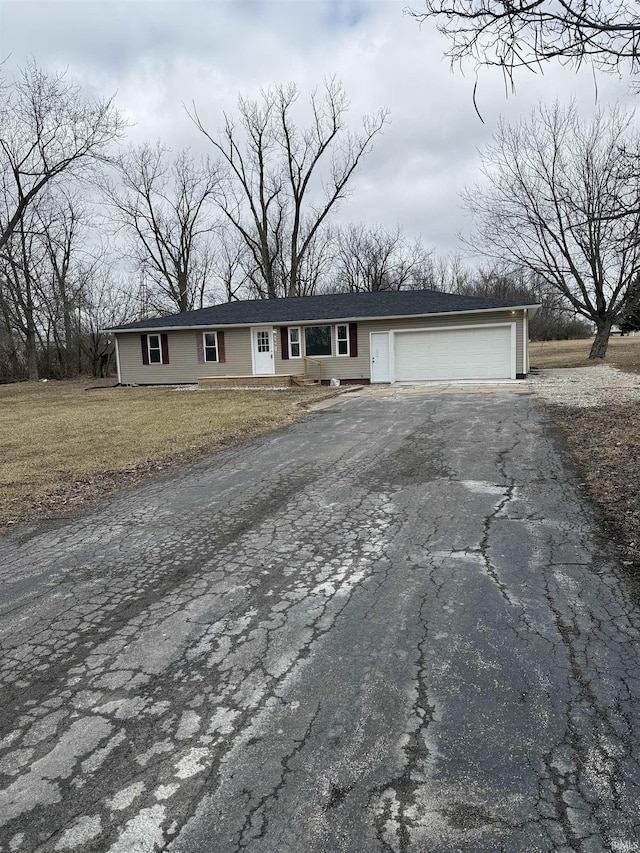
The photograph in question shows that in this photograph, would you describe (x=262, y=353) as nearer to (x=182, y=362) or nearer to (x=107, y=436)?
(x=182, y=362)

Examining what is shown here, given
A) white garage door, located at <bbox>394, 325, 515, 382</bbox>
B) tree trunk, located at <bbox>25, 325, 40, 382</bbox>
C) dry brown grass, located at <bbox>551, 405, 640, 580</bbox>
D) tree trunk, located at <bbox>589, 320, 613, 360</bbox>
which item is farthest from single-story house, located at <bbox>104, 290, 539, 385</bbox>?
dry brown grass, located at <bbox>551, 405, 640, 580</bbox>

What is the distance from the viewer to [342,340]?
20234 mm

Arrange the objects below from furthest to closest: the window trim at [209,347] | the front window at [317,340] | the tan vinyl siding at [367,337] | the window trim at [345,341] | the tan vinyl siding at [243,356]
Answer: the window trim at [209,347], the front window at [317,340], the window trim at [345,341], the tan vinyl siding at [243,356], the tan vinyl siding at [367,337]

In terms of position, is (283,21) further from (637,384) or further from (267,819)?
(637,384)

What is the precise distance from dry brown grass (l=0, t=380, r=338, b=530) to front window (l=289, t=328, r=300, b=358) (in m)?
3.76

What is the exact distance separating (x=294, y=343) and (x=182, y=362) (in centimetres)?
501

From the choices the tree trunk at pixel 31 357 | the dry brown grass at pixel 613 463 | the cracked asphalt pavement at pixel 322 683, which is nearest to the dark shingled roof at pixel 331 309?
the tree trunk at pixel 31 357

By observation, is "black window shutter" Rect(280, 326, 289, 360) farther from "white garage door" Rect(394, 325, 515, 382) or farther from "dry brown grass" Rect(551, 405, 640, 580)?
"dry brown grass" Rect(551, 405, 640, 580)

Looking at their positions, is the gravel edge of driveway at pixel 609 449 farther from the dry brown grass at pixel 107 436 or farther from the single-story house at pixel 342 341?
the dry brown grass at pixel 107 436

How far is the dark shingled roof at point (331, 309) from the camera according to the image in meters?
19.0

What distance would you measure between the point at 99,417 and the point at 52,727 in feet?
36.9

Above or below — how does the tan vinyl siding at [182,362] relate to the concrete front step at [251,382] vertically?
above

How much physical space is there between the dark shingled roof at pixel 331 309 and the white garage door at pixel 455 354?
886mm

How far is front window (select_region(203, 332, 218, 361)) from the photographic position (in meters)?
21.6
